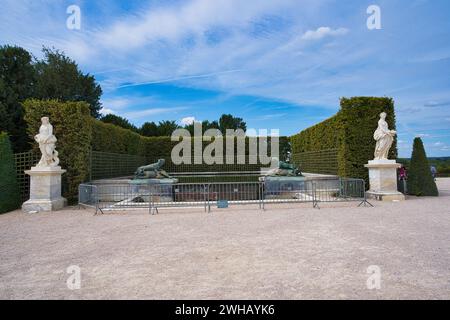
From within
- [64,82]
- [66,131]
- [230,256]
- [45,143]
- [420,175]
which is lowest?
[230,256]

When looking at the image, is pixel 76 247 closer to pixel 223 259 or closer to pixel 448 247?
pixel 223 259

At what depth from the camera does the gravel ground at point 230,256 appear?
3428mm

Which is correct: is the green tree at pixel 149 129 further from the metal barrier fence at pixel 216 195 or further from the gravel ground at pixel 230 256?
the gravel ground at pixel 230 256

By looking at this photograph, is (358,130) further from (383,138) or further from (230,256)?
(230,256)

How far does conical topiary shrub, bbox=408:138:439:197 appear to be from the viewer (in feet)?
42.8

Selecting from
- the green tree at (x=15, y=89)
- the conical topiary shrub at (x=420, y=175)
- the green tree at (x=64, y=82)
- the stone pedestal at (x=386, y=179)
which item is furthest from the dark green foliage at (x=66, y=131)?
the conical topiary shrub at (x=420, y=175)

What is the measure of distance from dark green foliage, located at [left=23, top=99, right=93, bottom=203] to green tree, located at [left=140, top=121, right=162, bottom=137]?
26.6 metres

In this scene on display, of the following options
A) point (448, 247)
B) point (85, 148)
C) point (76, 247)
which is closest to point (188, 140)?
point (85, 148)

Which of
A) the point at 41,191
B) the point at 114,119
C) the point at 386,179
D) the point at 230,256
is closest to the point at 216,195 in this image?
the point at 41,191

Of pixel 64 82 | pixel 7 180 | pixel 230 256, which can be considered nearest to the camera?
pixel 230 256

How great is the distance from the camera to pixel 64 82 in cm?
2470

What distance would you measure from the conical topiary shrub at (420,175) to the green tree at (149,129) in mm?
31074

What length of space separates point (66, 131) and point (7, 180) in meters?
2.75
